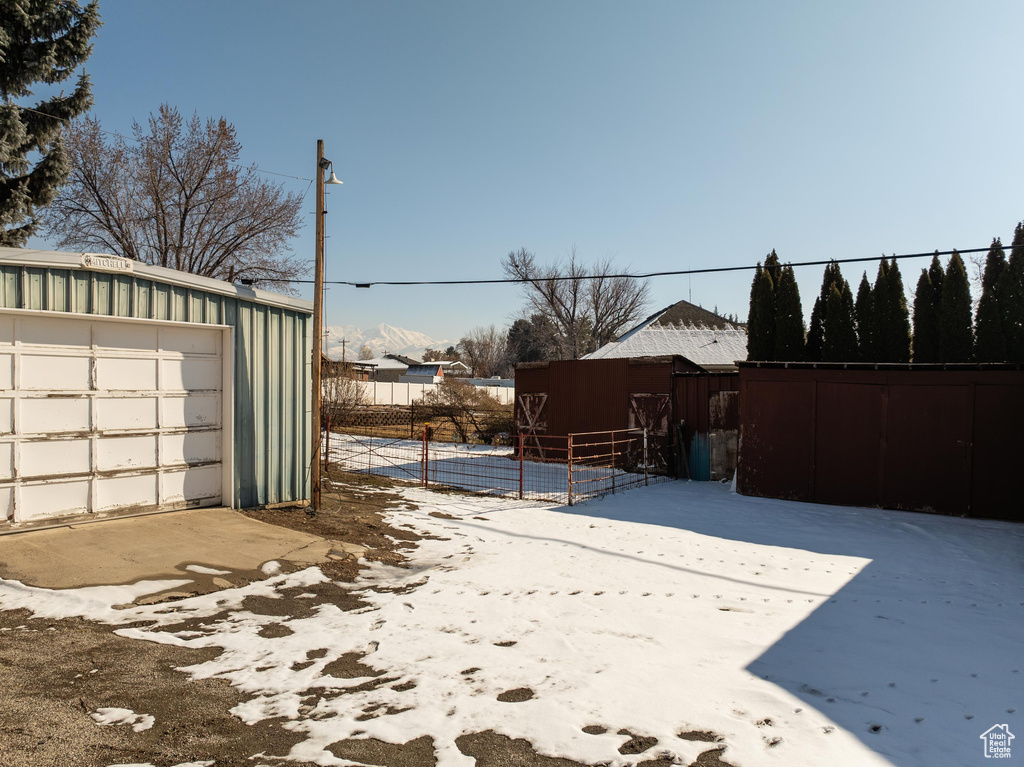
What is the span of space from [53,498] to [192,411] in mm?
1893

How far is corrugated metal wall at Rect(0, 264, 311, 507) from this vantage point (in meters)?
7.01

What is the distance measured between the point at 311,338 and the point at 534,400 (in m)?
9.89

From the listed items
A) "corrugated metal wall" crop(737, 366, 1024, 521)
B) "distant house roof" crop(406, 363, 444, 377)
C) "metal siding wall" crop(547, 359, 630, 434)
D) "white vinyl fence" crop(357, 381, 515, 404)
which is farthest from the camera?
"distant house roof" crop(406, 363, 444, 377)

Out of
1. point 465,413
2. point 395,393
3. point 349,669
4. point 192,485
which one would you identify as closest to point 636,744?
point 349,669

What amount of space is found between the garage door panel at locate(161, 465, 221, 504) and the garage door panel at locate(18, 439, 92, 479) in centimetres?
100

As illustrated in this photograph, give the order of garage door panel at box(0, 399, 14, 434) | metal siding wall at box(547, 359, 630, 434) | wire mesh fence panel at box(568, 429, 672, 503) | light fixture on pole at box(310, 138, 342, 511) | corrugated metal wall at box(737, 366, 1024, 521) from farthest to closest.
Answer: metal siding wall at box(547, 359, 630, 434), wire mesh fence panel at box(568, 429, 672, 503), corrugated metal wall at box(737, 366, 1024, 521), light fixture on pole at box(310, 138, 342, 511), garage door panel at box(0, 399, 14, 434)

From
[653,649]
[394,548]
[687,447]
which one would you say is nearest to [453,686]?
[653,649]

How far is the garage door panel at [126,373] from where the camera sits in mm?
7547

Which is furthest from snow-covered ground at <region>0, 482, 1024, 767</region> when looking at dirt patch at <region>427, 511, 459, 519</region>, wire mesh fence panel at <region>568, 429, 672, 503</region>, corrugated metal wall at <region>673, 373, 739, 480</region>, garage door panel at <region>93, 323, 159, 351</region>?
corrugated metal wall at <region>673, 373, 739, 480</region>

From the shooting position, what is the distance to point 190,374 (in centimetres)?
842

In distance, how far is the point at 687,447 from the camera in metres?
15.5

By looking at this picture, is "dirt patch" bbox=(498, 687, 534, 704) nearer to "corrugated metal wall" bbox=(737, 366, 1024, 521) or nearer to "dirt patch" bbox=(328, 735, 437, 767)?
"dirt patch" bbox=(328, 735, 437, 767)

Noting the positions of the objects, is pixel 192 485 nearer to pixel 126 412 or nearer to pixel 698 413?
pixel 126 412

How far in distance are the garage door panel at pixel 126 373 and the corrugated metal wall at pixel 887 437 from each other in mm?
11086
